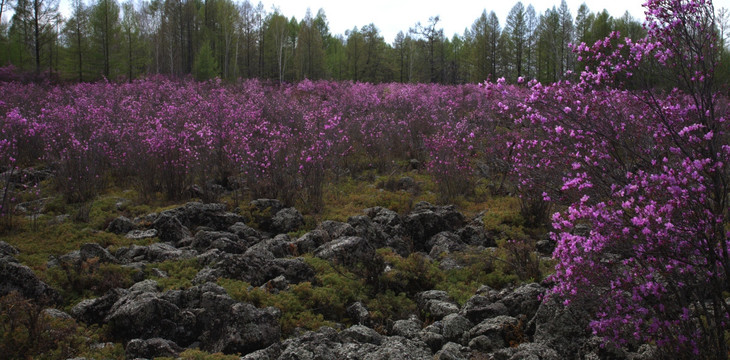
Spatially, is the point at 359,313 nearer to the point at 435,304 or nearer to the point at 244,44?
the point at 435,304

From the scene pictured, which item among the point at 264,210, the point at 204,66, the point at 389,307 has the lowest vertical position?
the point at 389,307

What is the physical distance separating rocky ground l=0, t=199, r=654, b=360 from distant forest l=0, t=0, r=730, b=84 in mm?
25749

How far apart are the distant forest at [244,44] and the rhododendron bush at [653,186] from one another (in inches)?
1132

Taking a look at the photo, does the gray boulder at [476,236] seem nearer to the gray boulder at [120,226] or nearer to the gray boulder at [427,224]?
the gray boulder at [427,224]

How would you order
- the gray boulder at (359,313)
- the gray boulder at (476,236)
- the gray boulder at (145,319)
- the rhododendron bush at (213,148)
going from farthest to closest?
the rhododendron bush at (213,148)
the gray boulder at (476,236)
the gray boulder at (359,313)
the gray boulder at (145,319)

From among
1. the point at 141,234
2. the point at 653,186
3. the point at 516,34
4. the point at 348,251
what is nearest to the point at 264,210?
the point at 141,234

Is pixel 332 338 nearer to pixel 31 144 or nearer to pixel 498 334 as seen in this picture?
pixel 498 334

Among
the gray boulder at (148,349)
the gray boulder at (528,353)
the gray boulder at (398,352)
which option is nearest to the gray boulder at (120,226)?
the gray boulder at (148,349)

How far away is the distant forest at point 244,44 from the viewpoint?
35.9 meters

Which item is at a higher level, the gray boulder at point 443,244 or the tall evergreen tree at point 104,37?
the tall evergreen tree at point 104,37

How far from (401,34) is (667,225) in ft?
164

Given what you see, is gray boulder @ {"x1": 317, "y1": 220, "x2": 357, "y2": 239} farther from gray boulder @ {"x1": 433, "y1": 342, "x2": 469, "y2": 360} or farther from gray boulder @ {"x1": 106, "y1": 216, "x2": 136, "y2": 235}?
gray boulder @ {"x1": 433, "y1": 342, "x2": 469, "y2": 360}

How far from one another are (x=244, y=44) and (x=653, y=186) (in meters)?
48.4

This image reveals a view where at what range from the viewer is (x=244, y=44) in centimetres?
4781
